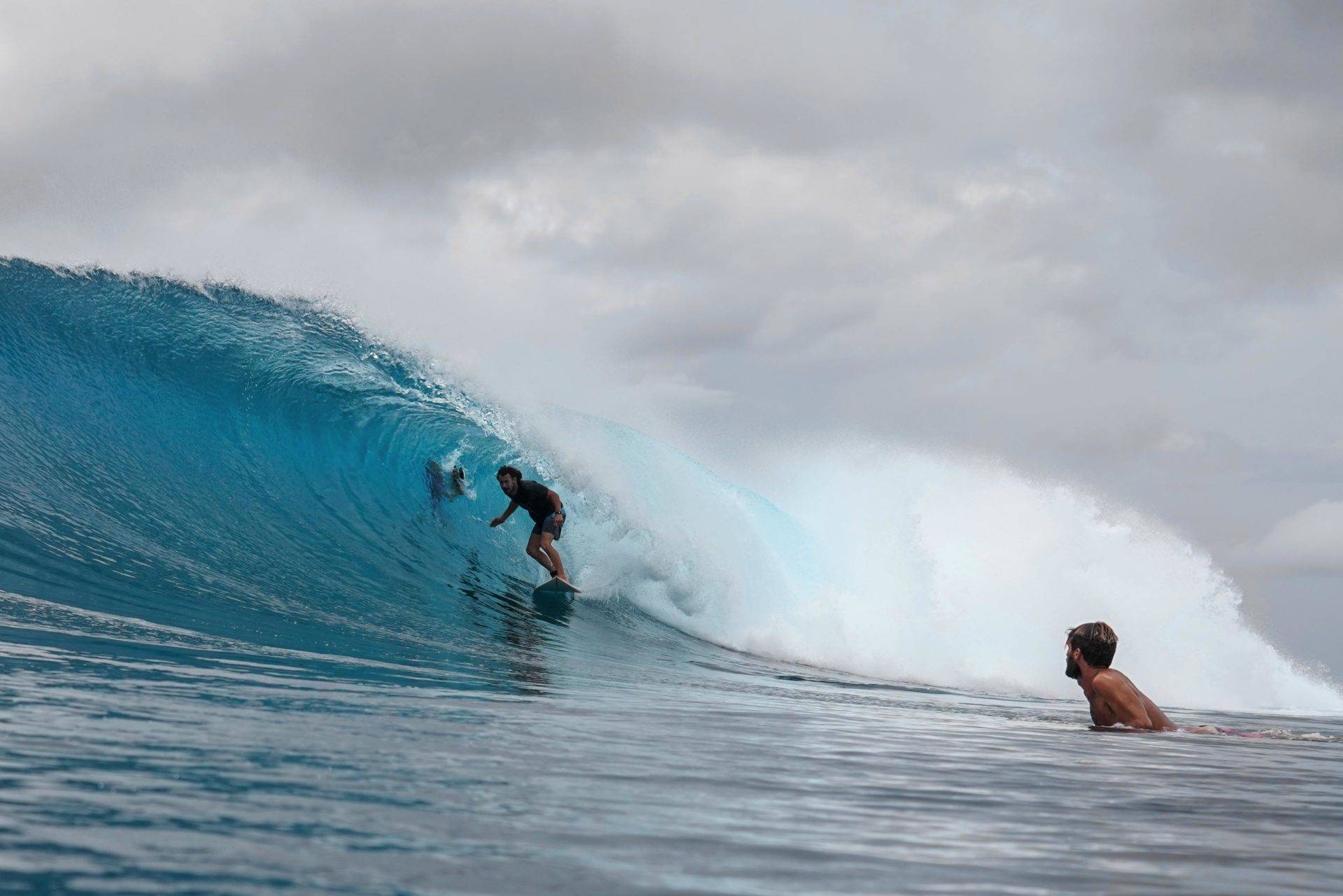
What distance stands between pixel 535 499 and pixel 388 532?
1.46m

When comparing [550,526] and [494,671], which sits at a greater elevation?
[550,526]

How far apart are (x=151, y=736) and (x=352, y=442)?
983 cm

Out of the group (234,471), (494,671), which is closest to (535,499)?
(234,471)

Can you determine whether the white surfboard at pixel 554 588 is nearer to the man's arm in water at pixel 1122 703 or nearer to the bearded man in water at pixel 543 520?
the bearded man in water at pixel 543 520

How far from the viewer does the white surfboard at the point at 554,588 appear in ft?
33.6

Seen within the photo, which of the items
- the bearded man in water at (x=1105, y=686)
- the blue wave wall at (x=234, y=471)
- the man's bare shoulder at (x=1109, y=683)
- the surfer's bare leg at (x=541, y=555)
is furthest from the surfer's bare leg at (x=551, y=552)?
the man's bare shoulder at (x=1109, y=683)

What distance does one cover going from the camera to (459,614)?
8188 mm

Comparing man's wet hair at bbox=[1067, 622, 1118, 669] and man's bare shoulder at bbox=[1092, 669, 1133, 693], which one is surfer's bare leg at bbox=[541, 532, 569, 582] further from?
man's bare shoulder at bbox=[1092, 669, 1133, 693]

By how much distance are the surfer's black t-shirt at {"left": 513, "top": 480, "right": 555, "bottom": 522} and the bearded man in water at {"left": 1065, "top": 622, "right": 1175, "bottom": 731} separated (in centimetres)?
560

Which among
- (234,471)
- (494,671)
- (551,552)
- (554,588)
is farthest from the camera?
(234,471)

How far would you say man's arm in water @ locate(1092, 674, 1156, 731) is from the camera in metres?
5.85

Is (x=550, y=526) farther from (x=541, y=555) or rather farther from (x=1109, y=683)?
(x=1109, y=683)

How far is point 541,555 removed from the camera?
1055 cm

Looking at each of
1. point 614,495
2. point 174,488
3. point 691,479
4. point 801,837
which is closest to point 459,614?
point 174,488
